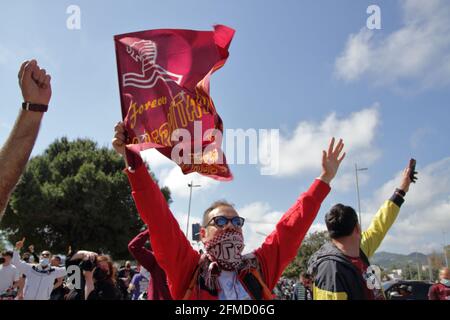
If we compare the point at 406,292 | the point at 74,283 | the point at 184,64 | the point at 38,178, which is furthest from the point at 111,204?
the point at 184,64

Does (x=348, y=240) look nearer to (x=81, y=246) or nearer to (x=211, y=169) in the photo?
(x=211, y=169)

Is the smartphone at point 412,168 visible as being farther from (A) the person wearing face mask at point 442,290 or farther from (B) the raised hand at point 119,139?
(A) the person wearing face mask at point 442,290

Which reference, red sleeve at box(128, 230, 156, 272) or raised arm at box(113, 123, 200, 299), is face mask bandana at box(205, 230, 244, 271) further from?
red sleeve at box(128, 230, 156, 272)

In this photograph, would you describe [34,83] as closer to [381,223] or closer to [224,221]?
[224,221]

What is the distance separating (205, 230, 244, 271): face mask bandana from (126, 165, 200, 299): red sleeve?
0.60 feet

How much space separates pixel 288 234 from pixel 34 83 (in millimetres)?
2012

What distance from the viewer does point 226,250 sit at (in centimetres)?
292

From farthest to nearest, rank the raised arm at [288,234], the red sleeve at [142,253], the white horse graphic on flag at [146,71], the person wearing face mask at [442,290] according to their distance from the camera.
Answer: the person wearing face mask at [442,290], the red sleeve at [142,253], the white horse graphic on flag at [146,71], the raised arm at [288,234]

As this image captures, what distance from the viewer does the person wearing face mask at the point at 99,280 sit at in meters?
5.41

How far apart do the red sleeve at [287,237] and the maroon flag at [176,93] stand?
641 mm

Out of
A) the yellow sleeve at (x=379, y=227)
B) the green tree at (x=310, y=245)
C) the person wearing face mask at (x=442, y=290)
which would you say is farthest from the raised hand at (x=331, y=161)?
the green tree at (x=310, y=245)

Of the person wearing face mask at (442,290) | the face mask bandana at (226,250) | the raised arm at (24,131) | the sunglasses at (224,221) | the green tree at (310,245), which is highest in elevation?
the green tree at (310,245)

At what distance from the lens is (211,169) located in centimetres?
354

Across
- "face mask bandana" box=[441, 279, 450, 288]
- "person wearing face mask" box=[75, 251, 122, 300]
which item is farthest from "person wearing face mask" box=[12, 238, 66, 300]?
"face mask bandana" box=[441, 279, 450, 288]
